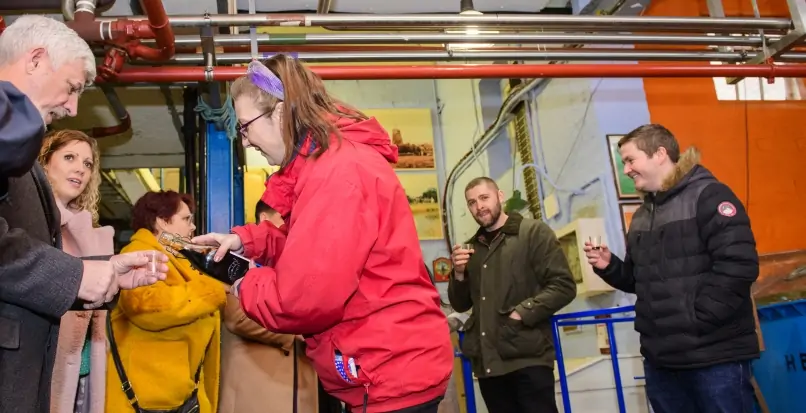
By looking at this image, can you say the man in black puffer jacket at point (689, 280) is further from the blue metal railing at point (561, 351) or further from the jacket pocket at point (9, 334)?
the jacket pocket at point (9, 334)

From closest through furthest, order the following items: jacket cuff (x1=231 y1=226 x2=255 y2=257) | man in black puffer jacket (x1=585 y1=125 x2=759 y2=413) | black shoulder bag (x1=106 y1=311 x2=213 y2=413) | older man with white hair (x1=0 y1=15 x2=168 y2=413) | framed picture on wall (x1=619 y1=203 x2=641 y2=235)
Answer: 1. older man with white hair (x1=0 y1=15 x2=168 y2=413)
2. jacket cuff (x1=231 y1=226 x2=255 y2=257)
3. man in black puffer jacket (x1=585 y1=125 x2=759 y2=413)
4. black shoulder bag (x1=106 y1=311 x2=213 y2=413)
5. framed picture on wall (x1=619 y1=203 x2=641 y2=235)

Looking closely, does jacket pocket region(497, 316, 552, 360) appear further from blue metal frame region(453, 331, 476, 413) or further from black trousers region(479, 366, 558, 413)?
blue metal frame region(453, 331, 476, 413)

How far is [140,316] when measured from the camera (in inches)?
106

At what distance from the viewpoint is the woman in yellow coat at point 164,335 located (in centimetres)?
270

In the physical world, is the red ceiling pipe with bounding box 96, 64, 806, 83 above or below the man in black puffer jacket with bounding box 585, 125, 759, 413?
above

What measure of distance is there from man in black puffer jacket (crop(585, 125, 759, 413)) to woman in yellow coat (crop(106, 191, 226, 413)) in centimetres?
204

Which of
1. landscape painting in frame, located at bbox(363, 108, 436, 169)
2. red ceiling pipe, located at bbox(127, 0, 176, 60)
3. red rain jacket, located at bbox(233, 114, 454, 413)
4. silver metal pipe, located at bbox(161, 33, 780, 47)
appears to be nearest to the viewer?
red rain jacket, located at bbox(233, 114, 454, 413)

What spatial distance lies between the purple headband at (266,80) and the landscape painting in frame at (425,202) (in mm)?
6662

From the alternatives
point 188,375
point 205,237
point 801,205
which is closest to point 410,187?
point 801,205

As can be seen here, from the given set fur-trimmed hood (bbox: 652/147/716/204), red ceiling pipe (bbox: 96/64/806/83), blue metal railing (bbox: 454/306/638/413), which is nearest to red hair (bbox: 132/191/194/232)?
red ceiling pipe (bbox: 96/64/806/83)

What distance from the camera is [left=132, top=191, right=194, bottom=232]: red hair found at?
10.4 ft

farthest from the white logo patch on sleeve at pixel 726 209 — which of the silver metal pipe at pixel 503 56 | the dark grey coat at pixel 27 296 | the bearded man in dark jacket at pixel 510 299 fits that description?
the dark grey coat at pixel 27 296

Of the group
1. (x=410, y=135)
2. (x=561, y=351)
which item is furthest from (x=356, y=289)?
(x=410, y=135)

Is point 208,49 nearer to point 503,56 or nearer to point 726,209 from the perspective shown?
point 503,56
